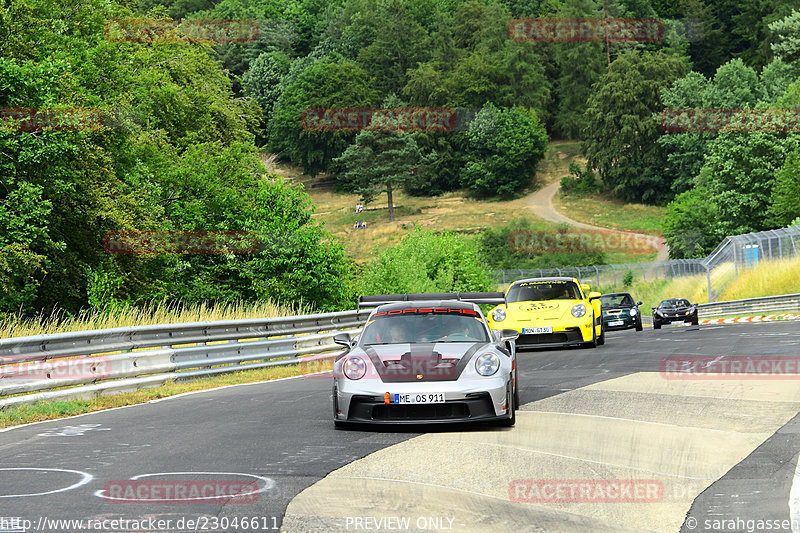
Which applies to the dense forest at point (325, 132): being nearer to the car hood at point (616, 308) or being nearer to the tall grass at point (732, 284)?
the car hood at point (616, 308)

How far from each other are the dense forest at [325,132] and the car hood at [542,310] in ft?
39.5

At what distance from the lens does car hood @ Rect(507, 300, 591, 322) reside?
68.2ft

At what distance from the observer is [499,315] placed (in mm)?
20984

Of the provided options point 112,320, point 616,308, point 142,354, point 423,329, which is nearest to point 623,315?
point 616,308

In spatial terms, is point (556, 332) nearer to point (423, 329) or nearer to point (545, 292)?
point (545, 292)

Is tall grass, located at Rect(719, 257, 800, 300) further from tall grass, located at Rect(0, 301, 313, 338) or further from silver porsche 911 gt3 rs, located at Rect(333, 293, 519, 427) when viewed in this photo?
silver porsche 911 gt3 rs, located at Rect(333, 293, 519, 427)

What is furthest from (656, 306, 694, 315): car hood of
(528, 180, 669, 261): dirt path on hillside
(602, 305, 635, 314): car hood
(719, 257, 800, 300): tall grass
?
(528, 180, 669, 261): dirt path on hillside

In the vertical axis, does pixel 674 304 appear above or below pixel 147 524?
below

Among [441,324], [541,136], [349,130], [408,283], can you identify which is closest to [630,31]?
→ [541,136]

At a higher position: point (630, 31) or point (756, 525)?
point (630, 31)

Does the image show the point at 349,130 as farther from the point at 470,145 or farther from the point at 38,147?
the point at 38,147

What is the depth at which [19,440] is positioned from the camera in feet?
31.8

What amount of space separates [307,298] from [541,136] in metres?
99.2

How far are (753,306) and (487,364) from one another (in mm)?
36102
